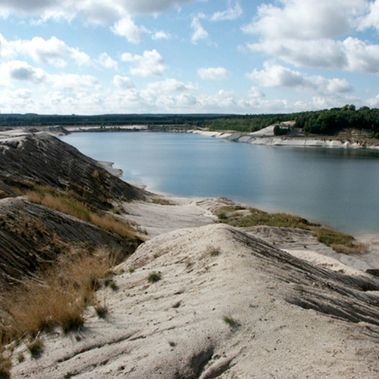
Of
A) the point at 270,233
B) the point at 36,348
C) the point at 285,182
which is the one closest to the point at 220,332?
the point at 36,348

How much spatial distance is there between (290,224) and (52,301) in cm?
2321

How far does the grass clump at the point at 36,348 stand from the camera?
6555 mm

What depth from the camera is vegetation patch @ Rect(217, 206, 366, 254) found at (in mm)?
25250

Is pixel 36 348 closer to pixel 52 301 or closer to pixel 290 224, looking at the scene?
pixel 52 301

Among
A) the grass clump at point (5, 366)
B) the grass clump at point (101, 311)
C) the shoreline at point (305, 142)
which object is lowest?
the shoreline at point (305, 142)

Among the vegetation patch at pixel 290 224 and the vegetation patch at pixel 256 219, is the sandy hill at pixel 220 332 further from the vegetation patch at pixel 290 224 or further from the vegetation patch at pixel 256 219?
the vegetation patch at pixel 256 219

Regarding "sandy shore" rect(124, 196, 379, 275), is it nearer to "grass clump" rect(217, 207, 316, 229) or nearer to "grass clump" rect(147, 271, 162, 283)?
"grass clump" rect(217, 207, 316, 229)

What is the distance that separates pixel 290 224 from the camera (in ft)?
96.3

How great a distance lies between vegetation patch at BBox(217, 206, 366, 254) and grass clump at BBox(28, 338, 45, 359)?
1928 cm

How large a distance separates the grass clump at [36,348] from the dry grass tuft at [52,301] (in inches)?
12.5

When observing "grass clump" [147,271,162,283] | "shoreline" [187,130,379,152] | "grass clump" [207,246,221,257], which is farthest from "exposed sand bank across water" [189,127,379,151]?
"grass clump" [147,271,162,283]

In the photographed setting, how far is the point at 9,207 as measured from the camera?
13.4 meters

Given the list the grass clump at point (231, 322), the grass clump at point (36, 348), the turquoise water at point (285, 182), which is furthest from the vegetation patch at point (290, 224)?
the grass clump at point (36, 348)

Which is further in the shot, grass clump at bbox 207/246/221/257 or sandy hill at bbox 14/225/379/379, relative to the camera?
grass clump at bbox 207/246/221/257
